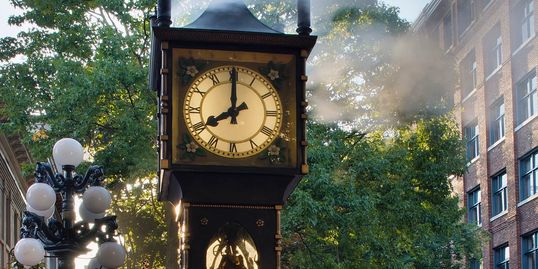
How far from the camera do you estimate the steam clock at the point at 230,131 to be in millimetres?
5953

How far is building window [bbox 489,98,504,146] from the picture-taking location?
3997 cm

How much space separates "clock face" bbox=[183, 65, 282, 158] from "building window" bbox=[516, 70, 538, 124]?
102 feet

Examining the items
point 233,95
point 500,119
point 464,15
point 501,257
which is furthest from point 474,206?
point 233,95

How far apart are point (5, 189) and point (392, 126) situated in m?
9.86

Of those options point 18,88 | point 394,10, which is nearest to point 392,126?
point 394,10

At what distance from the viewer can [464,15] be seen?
44656mm

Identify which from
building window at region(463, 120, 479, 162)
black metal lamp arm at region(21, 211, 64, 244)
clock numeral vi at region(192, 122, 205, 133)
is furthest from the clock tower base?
building window at region(463, 120, 479, 162)

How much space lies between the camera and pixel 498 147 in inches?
1566

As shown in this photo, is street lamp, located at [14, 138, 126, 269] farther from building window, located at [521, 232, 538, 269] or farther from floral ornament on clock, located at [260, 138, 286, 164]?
building window, located at [521, 232, 538, 269]

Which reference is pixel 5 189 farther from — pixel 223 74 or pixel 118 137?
pixel 223 74

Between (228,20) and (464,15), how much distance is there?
1546 inches

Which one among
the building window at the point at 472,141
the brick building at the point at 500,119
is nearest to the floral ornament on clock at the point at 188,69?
the brick building at the point at 500,119

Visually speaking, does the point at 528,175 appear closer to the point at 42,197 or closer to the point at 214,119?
the point at 42,197

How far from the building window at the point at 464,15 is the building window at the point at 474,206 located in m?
5.77
